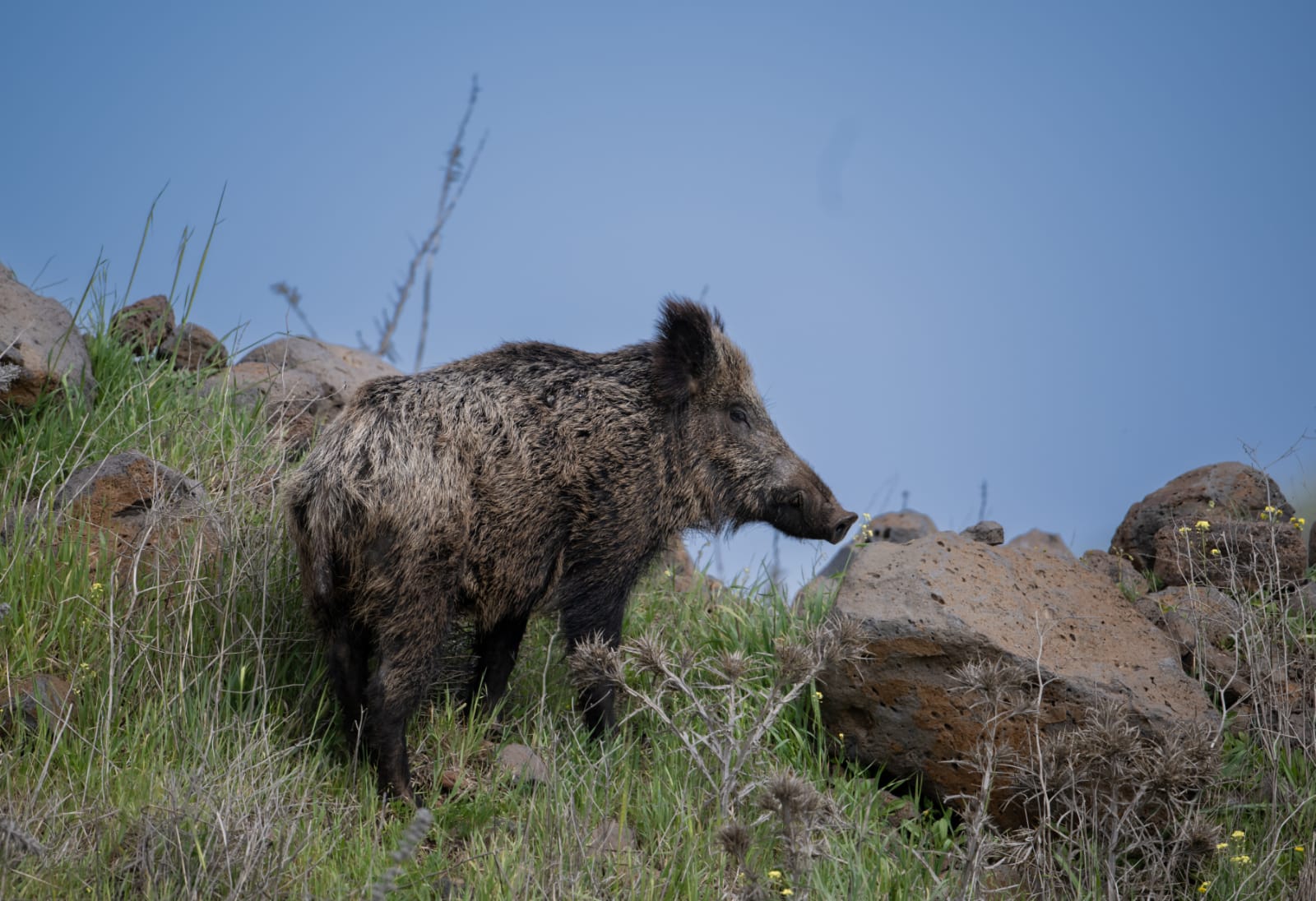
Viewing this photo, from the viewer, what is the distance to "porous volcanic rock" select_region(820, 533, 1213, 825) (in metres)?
5.18

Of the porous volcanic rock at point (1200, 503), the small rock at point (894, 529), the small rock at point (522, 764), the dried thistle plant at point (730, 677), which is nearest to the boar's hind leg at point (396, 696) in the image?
the small rock at point (522, 764)

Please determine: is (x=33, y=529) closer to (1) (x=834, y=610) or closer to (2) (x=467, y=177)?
(1) (x=834, y=610)

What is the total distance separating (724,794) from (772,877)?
2.12 ft

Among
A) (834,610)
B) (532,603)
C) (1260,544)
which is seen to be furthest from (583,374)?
(1260,544)

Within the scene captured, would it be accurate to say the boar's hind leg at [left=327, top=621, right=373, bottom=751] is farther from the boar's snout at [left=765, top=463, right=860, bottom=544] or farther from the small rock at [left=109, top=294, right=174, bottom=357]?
the small rock at [left=109, top=294, right=174, bottom=357]

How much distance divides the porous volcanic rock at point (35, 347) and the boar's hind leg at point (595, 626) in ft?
10.9

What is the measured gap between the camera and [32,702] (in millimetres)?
4824

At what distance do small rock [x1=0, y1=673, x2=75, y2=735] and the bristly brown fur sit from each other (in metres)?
1.09

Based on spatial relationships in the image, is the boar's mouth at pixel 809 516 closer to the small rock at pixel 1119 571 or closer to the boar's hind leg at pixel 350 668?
the small rock at pixel 1119 571

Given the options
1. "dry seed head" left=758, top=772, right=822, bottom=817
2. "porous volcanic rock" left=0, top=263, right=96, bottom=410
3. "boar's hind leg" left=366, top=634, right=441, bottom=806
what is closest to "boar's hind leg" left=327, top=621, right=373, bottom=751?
"boar's hind leg" left=366, top=634, right=441, bottom=806

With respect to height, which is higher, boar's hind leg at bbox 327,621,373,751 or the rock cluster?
the rock cluster

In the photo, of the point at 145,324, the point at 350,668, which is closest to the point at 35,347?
the point at 145,324

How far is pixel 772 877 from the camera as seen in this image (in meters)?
4.07

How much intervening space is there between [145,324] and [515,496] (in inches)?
154
